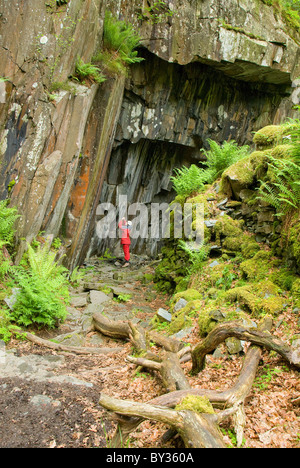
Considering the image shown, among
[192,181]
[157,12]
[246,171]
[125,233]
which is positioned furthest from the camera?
[125,233]

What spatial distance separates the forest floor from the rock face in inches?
165

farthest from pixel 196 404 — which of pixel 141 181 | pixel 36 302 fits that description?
pixel 141 181

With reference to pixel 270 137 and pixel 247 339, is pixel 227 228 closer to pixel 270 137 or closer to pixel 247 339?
pixel 270 137

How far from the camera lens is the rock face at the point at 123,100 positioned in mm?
7414

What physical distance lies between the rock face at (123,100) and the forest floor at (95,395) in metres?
4.19

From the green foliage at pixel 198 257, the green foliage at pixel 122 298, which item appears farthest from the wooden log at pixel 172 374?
the green foliage at pixel 122 298

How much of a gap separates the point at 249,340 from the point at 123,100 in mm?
12396

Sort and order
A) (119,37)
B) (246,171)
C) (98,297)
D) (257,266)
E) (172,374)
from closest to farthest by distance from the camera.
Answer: (172,374) → (257,266) → (246,171) → (98,297) → (119,37)

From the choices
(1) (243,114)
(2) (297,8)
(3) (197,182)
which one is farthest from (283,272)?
(2) (297,8)

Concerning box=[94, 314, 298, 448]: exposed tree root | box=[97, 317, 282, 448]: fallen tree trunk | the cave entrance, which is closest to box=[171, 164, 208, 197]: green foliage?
box=[94, 314, 298, 448]: exposed tree root

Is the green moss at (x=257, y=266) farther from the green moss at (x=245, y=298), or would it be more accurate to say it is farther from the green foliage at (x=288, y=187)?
the green foliage at (x=288, y=187)

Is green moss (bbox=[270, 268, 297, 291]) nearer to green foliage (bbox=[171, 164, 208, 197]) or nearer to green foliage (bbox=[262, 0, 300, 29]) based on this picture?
green foliage (bbox=[171, 164, 208, 197])

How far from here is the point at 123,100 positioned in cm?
1332

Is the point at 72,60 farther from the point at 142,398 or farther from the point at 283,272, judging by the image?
the point at 142,398
